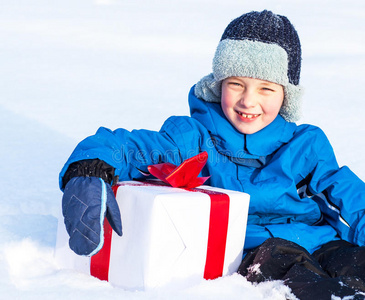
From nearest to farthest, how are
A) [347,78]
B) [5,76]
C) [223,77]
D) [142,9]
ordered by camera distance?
1. [223,77]
2. [5,76]
3. [347,78]
4. [142,9]

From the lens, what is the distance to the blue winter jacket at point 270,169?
1.83m

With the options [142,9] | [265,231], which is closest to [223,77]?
[265,231]

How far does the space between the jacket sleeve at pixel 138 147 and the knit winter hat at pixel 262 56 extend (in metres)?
0.21

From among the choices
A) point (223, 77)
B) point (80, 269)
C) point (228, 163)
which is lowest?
point (80, 269)

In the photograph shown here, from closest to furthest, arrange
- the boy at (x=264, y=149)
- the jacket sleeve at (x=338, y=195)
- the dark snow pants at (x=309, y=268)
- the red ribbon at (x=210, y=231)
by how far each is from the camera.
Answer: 1. the dark snow pants at (x=309, y=268)
2. the red ribbon at (x=210, y=231)
3. the boy at (x=264, y=149)
4. the jacket sleeve at (x=338, y=195)

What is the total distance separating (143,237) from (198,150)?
20.4 inches

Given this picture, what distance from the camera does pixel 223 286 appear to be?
1.55 metres

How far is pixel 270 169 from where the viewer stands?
1.91m

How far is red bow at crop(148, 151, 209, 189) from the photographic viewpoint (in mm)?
1656

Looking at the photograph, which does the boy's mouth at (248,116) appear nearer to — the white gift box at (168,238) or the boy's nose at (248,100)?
the boy's nose at (248,100)

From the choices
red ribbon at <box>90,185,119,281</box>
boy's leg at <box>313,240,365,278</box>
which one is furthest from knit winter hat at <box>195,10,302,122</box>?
red ribbon at <box>90,185,119,281</box>

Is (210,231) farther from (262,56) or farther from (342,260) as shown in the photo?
(262,56)

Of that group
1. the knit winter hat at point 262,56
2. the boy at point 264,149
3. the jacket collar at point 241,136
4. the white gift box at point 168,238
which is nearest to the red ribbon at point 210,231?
the white gift box at point 168,238

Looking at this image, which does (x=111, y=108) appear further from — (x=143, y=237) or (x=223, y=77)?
(x=143, y=237)
